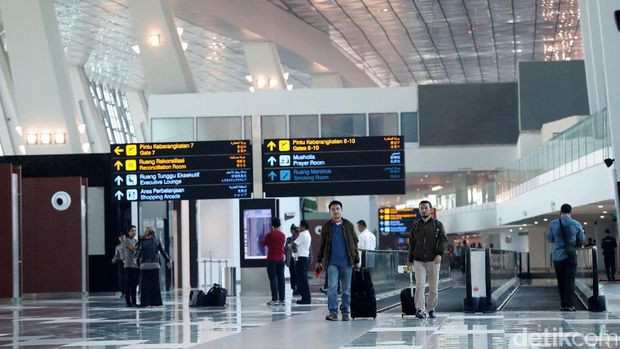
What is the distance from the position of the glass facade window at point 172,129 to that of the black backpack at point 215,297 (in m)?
21.9

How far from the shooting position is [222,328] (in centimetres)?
1572

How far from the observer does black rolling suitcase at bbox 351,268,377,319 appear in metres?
17.0

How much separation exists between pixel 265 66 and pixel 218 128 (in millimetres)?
4480

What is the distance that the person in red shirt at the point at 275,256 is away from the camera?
76.4ft

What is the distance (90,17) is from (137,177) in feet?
77.5

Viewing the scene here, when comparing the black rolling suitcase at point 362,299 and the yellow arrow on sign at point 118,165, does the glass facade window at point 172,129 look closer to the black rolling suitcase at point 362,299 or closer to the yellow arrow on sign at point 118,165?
the yellow arrow on sign at point 118,165

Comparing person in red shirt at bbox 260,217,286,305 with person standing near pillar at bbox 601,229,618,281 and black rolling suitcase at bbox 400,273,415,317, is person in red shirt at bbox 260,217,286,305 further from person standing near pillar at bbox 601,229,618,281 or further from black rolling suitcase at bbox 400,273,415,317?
person standing near pillar at bbox 601,229,618,281

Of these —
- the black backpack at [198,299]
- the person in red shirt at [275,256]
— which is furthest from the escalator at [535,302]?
the black backpack at [198,299]

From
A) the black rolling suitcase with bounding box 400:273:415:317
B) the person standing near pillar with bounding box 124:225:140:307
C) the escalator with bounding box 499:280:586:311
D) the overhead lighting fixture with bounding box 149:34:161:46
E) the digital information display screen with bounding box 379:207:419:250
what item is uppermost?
the overhead lighting fixture with bounding box 149:34:161:46

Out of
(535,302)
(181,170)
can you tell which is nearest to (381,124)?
(181,170)

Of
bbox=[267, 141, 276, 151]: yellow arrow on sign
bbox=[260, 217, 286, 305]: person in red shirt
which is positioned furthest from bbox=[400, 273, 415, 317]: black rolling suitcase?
bbox=[267, 141, 276, 151]: yellow arrow on sign

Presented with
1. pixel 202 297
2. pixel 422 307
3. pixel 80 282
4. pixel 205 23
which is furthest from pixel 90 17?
pixel 422 307

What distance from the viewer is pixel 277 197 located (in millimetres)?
26156

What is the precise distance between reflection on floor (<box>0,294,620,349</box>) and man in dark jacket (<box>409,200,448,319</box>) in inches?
18.1
